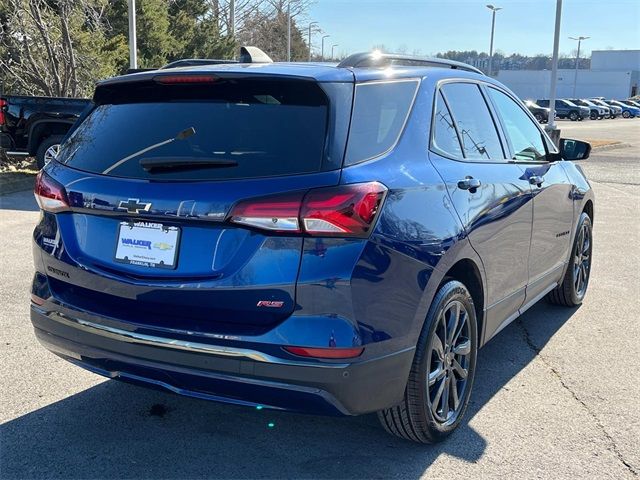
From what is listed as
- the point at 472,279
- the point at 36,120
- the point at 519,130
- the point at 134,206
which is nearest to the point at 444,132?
the point at 472,279

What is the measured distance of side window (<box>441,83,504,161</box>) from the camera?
139 inches

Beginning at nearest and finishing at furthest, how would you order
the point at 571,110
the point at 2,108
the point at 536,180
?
the point at 536,180
the point at 2,108
the point at 571,110

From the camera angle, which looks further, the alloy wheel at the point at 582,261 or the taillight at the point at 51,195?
the alloy wheel at the point at 582,261

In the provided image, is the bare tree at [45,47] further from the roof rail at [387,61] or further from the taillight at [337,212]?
the taillight at [337,212]

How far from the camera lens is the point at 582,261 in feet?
18.5

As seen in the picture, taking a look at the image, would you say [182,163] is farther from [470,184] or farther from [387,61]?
[470,184]

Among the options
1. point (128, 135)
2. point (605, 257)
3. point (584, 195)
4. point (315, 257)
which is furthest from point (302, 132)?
point (605, 257)

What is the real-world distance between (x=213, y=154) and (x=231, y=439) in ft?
4.73

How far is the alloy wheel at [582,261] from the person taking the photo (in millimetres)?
5448

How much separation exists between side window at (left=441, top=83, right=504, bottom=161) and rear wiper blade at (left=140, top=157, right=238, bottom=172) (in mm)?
1399

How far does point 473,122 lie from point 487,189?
1.53 ft

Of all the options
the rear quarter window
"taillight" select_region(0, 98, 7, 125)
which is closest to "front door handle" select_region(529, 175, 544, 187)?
the rear quarter window

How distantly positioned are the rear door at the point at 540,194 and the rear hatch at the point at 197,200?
6.26 ft

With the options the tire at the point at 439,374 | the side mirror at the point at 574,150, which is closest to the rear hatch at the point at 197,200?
the tire at the point at 439,374
